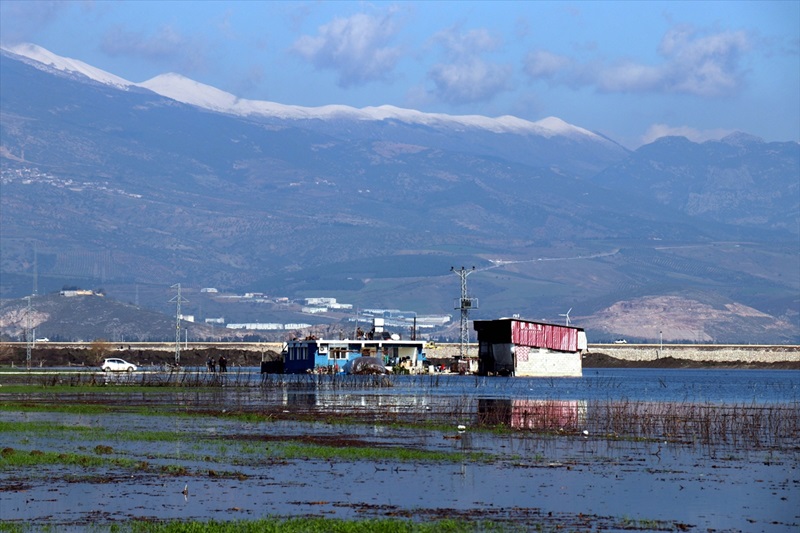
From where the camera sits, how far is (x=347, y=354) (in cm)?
14412

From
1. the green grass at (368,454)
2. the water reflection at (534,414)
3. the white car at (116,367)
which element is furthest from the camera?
the white car at (116,367)

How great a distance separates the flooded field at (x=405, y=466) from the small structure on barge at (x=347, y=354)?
81953 millimetres

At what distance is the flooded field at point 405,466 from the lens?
27.2 m

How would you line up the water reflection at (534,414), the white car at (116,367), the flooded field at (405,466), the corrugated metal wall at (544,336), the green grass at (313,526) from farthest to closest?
the corrugated metal wall at (544,336)
the white car at (116,367)
the water reflection at (534,414)
the flooded field at (405,466)
the green grass at (313,526)

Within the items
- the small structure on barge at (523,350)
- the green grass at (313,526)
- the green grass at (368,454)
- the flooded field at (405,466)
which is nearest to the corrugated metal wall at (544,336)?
the small structure on barge at (523,350)

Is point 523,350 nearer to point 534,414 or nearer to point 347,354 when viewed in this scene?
point 347,354

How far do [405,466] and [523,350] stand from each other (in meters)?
99.5

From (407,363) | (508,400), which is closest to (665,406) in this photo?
(508,400)

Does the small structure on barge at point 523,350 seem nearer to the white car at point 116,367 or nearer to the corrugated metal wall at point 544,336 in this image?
the corrugated metal wall at point 544,336

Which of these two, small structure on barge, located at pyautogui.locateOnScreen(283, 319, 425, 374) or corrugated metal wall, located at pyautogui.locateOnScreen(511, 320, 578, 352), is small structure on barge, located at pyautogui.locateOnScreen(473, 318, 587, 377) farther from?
small structure on barge, located at pyautogui.locateOnScreen(283, 319, 425, 374)

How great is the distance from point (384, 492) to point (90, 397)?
43.1 m

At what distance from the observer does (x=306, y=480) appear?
31.7m

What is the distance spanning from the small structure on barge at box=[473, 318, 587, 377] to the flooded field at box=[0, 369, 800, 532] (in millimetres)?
73142

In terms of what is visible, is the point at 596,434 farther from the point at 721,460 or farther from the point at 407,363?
Answer: the point at 407,363
